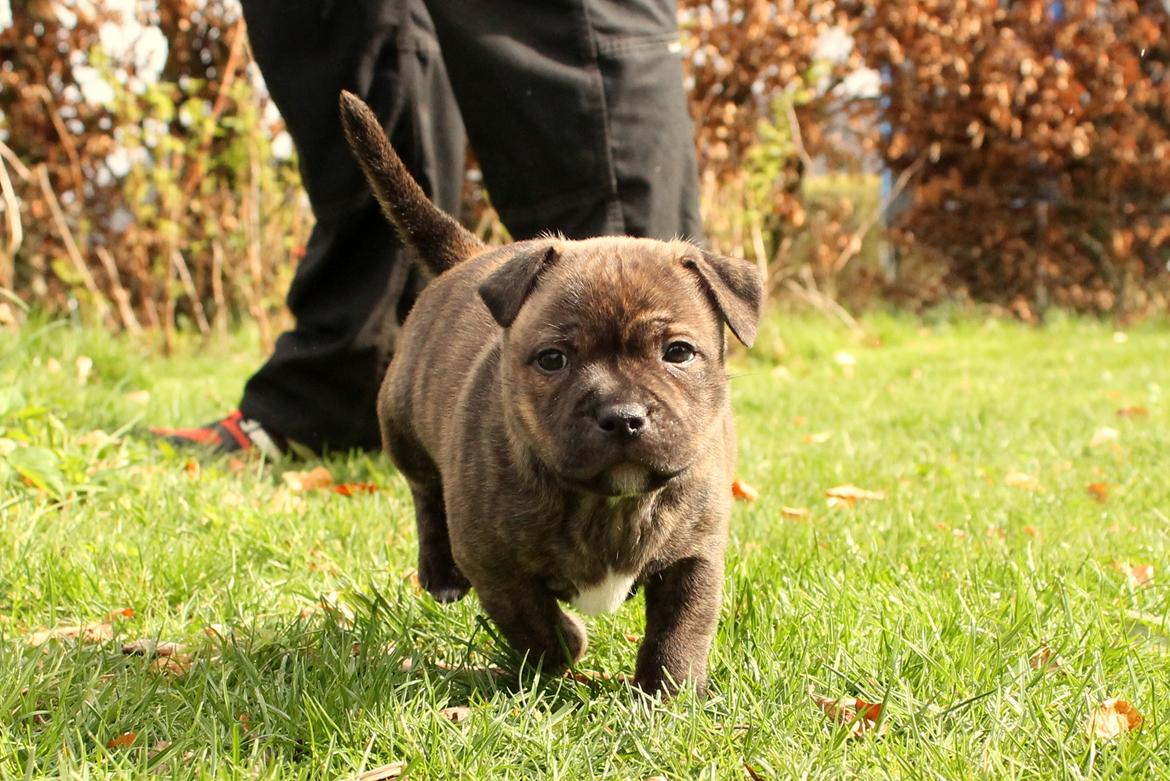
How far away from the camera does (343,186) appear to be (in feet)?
13.4

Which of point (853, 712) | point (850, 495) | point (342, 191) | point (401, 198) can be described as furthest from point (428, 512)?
point (850, 495)

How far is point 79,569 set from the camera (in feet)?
9.26

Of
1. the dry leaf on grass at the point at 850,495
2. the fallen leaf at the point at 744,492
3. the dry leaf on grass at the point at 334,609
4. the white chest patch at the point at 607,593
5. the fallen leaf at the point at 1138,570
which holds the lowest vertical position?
the dry leaf on grass at the point at 850,495

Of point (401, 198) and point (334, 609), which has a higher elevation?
point (401, 198)

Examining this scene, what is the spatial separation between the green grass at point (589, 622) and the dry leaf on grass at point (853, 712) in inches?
1.1

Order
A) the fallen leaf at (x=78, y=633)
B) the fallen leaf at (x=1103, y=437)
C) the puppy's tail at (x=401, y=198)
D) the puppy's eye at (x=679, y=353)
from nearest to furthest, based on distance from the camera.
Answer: the puppy's eye at (x=679, y=353), the fallen leaf at (x=78, y=633), the puppy's tail at (x=401, y=198), the fallen leaf at (x=1103, y=437)

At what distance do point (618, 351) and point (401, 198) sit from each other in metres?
1.14

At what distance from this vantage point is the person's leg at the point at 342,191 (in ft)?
12.7

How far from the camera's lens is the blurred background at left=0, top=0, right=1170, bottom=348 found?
23.7ft

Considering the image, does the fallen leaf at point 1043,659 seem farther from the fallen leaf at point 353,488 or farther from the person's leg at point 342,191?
the person's leg at point 342,191

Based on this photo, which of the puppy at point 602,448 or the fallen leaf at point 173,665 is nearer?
the puppy at point 602,448

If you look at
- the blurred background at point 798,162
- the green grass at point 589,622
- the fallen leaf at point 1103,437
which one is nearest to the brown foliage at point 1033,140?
the blurred background at point 798,162

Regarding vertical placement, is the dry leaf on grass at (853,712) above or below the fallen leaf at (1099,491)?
above

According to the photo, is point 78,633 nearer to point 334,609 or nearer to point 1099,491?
point 334,609
